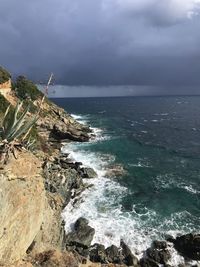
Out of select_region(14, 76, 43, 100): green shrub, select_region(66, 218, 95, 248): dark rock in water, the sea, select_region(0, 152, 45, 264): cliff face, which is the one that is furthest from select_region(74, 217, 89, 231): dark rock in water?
select_region(14, 76, 43, 100): green shrub

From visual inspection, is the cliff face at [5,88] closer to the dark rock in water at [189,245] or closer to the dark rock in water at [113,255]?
the dark rock in water at [113,255]

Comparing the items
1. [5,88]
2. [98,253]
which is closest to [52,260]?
[98,253]

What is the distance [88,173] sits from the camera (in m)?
49.0

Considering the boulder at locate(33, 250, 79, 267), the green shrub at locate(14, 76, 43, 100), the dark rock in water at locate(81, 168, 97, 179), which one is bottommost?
the dark rock in water at locate(81, 168, 97, 179)

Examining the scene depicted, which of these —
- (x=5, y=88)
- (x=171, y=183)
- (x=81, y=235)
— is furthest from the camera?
(x=5, y=88)

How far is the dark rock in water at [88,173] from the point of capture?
4856 centimetres

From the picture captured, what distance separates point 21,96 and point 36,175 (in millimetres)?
76968

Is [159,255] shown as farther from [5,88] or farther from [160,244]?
[5,88]

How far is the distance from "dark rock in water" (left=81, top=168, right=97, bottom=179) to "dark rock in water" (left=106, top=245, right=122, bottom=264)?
18.4 metres

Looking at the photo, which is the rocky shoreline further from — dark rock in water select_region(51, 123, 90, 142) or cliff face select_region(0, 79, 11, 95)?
cliff face select_region(0, 79, 11, 95)

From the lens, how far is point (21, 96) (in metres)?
95.3

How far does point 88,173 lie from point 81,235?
17303mm

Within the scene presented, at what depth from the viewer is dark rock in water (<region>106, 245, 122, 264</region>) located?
29547 mm

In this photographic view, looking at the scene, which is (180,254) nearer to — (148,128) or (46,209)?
(46,209)
